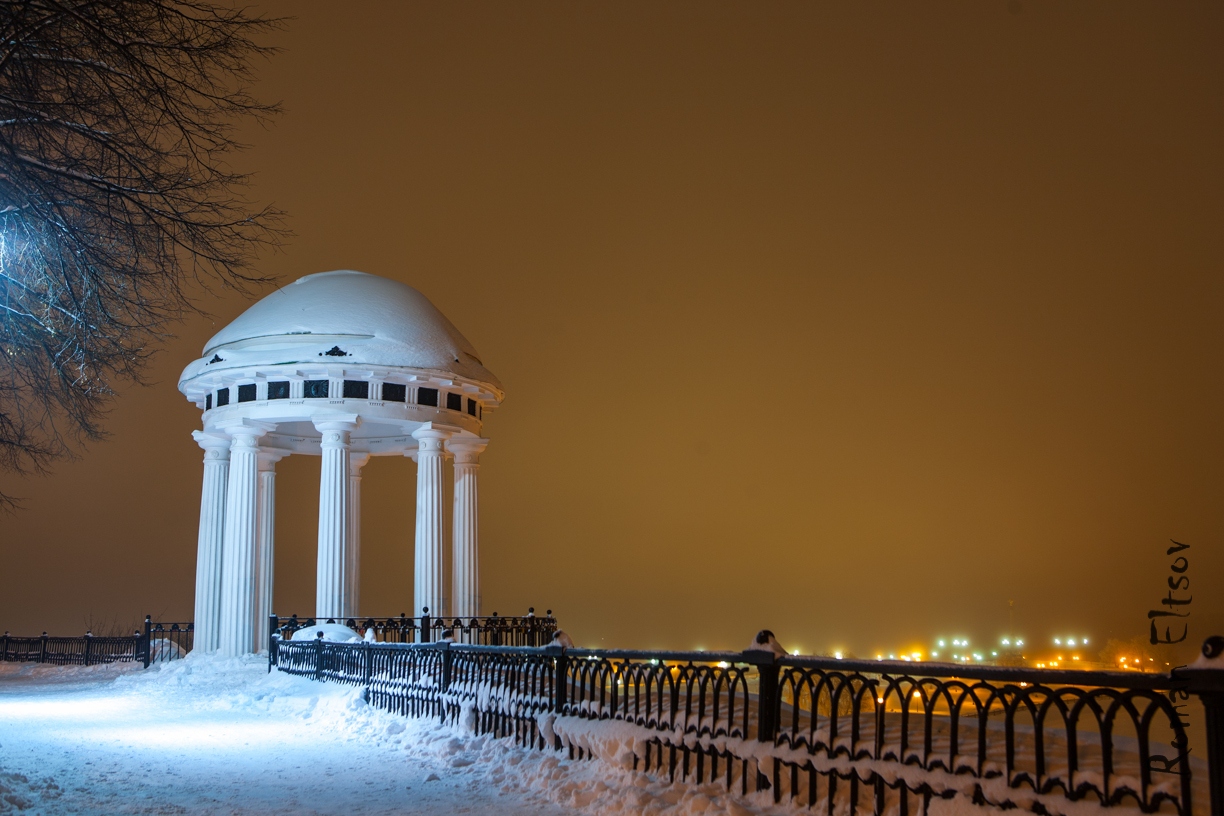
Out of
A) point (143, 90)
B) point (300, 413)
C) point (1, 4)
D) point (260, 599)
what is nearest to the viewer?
point (1, 4)

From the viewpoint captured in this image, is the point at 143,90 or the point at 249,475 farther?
the point at 249,475

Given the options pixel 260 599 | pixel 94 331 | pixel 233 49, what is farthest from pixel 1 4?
pixel 260 599

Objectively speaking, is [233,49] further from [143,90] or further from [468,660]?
[468,660]

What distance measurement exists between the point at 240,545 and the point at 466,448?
7.59 m

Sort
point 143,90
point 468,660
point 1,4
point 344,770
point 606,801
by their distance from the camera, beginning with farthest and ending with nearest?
point 468,660, point 344,770, point 143,90, point 606,801, point 1,4

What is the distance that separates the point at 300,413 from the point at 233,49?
18.2 metres

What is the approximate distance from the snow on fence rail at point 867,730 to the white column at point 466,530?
16.7 metres

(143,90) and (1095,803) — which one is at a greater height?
(143,90)

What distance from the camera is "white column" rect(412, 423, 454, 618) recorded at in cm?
2995

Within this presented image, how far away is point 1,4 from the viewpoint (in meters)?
9.13

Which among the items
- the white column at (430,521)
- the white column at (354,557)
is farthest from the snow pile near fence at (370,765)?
the white column at (430,521)

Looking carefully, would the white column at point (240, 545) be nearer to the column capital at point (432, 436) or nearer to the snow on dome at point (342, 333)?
the snow on dome at point (342, 333)

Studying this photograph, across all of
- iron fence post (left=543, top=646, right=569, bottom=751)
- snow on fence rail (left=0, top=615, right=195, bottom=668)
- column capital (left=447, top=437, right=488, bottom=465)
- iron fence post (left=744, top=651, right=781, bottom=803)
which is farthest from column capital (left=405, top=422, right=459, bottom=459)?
iron fence post (left=744, top=651, right=781, bottom=803)

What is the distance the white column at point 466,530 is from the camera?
31.7m
